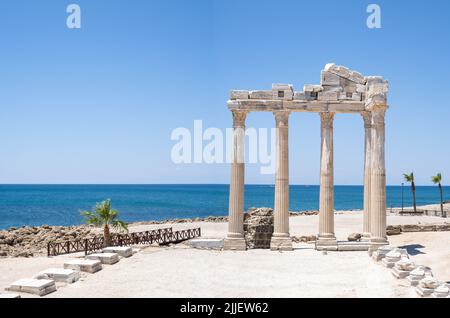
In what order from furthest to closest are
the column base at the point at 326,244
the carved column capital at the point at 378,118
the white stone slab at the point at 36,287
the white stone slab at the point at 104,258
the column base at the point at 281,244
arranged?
the column base at the point at 326,244
the column base at the point at 281,244
the carved column capital at the point at 378,118
the white stone slab at the point at 104,258
the white stone slab at the point at 36,287

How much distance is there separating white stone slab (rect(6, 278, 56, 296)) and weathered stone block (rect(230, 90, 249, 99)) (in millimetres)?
14603

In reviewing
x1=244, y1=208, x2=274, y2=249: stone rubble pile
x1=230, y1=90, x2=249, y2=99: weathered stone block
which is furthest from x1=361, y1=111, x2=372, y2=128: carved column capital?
x1=244, y1=208, x2=274, y2=249: stone rubble pile

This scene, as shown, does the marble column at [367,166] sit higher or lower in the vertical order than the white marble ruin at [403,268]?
higher

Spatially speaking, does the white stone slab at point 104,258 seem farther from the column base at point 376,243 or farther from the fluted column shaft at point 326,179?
the column base at point 376,243

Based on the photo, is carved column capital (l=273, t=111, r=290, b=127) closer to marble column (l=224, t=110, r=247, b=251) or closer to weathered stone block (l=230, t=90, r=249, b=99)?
marble column (l=224, t=110, r=247, b=251)

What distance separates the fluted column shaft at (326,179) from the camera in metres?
27.9

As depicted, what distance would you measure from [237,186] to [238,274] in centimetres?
779

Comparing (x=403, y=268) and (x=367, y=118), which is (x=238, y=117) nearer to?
(x=367, y=118)

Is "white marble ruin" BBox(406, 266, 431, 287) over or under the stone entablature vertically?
under

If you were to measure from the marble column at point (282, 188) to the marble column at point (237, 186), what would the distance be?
6.34 feet

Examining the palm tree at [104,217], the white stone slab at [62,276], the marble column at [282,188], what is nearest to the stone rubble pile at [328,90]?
the marble column at [282,188]

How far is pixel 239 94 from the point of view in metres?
27.6

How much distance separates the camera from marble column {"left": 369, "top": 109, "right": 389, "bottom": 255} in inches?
1024

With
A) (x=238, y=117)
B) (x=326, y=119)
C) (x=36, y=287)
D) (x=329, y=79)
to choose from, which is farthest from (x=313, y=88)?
(x=36, y=287)
